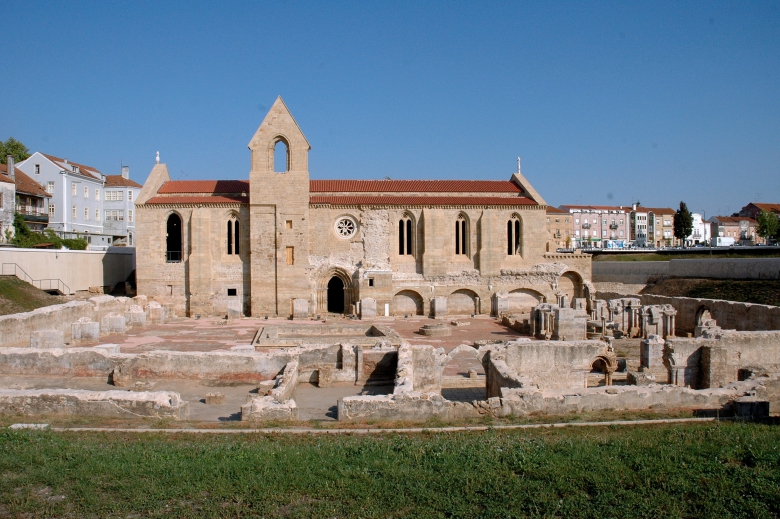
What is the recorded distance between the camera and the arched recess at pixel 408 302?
133ft

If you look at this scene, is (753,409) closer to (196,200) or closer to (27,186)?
(196,200)

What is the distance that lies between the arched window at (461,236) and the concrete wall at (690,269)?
18807mm

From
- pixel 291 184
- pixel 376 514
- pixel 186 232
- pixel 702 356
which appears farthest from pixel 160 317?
pixel 376 514

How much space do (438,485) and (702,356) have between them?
13.4m

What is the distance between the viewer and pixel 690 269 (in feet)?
157

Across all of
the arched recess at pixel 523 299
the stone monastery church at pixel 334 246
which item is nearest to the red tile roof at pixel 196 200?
the stone monastery church at pixel 334 246

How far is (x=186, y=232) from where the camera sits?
1567 inches

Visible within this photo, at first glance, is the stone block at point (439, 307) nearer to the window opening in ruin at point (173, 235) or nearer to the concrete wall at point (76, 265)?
the window opening in ruin at point (173, 235)

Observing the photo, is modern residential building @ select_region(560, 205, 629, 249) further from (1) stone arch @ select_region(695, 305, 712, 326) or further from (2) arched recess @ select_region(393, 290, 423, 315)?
Result: (1) stone arch @ select_region(695, 305, 712, 326)

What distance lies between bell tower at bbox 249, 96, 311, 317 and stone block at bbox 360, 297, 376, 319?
3.66 m

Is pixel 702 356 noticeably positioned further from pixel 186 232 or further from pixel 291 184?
pixel 186 232

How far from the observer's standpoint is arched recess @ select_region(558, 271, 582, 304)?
1721 inches

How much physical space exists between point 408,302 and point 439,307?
2289 mm

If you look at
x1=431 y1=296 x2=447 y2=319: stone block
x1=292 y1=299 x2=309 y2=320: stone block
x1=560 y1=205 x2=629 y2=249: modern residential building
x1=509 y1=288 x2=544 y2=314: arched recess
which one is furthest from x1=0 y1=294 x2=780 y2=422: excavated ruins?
x1=560 y1=205 x2=629 y2=249: modern residential building
